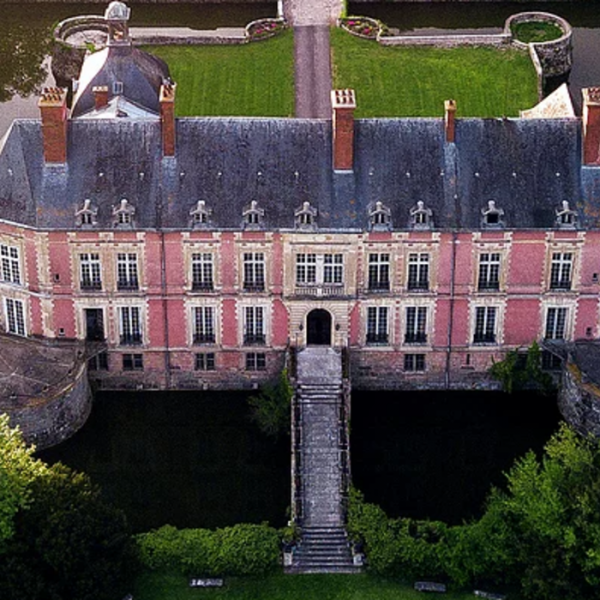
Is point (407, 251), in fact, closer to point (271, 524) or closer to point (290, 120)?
point (290, 120)

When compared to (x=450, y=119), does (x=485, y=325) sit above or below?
below

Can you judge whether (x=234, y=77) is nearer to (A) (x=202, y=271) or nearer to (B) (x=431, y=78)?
(B) (x=431, y=78)

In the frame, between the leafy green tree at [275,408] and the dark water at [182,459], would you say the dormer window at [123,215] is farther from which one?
the leafy green tree at [275,408]

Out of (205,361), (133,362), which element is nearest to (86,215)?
(133,362)

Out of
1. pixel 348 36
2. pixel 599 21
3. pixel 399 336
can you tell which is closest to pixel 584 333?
pixel 399 336

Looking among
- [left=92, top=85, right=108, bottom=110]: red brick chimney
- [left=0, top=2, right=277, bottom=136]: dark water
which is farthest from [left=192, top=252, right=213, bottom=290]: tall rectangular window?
[left=0, top=2, right=277, bottom=136]: dark water

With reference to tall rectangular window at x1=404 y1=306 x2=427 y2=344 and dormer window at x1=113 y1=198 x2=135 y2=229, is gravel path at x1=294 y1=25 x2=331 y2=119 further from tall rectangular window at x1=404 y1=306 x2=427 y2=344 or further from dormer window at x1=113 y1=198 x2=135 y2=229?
dormer window at x1=113 y1=198 x2=135 y2=229
